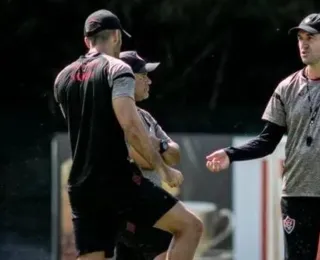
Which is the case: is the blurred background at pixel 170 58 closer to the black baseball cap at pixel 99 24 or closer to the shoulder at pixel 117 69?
the black baseball cap at pixel 99 24

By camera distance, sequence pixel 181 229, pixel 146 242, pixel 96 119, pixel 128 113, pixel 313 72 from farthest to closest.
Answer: pixel 146 242
pixel 181 229
pixel 313 72
pixel 96 119
pixel 128 113

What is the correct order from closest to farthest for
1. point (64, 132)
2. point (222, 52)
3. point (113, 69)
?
point (113, 69) < point (64, 132) < point (222, 52)

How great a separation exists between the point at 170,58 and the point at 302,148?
484 cm

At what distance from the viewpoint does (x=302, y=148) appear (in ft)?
17.6

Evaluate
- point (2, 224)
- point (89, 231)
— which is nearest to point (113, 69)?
point (89, 231)

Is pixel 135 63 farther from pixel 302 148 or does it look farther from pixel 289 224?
pixel 289 224

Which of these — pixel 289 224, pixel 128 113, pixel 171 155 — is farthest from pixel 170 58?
pixel 128 113

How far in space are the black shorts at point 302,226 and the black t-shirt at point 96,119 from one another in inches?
31.0

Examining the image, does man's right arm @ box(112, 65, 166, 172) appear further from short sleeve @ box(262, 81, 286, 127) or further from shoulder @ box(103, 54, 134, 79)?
short sleeve @ box(262, 81, 286, 127)

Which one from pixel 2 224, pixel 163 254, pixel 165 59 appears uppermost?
pixel 165 59

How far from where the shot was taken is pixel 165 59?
10.1 metres

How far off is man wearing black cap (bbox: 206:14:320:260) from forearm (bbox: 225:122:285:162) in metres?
0.05

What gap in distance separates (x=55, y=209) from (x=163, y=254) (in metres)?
2.96

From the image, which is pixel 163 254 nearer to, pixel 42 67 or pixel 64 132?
pixel 64 132
